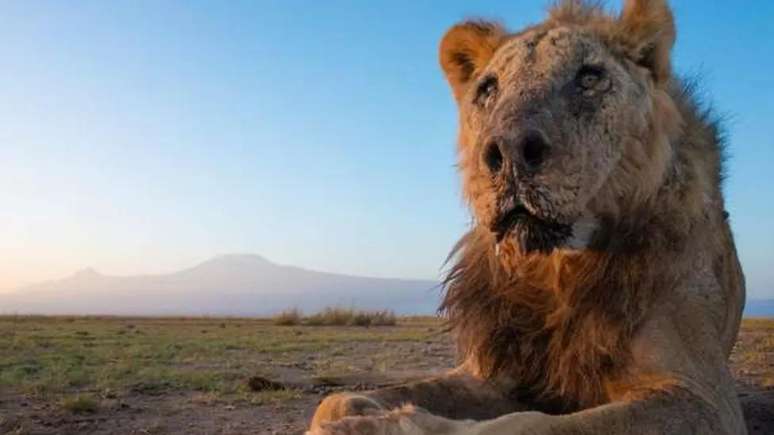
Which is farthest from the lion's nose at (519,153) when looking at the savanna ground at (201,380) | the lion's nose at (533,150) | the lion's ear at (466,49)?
the savanna ground at (201,380)

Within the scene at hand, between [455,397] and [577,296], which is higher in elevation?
[577,296]

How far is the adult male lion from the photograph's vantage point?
120 inches

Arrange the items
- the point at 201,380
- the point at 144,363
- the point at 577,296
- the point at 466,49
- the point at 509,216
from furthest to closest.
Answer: the point at 144,363, the point at 201,380, the point at 466,49, the point at 577,296, the point at 509,216

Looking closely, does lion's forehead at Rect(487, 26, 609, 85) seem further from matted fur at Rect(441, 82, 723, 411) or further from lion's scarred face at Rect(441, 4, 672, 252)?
matted fur at Rect(441, 82, 723, 411)

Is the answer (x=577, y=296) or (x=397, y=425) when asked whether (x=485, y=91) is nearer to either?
(x=577, y=296)

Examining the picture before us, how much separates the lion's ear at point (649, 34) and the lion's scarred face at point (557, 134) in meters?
0.02

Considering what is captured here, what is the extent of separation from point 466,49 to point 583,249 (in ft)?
4.84

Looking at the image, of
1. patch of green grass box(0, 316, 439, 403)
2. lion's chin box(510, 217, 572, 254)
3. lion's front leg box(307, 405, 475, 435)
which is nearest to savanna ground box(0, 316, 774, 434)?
patch of green grass box(0, 316, 439, 403)

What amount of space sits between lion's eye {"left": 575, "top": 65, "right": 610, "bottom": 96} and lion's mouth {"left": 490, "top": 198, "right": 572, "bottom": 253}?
68 centimetres

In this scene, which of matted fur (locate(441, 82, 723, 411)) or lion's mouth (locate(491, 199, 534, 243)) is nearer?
lion's mouth (locate(491, 199, 534, 243))

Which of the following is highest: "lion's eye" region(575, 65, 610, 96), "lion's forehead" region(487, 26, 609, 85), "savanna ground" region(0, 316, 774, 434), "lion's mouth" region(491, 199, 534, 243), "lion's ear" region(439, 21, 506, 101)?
"lion's ear" region(439, 21, 506, 101)

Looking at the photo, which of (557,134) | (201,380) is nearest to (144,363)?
(201,380)

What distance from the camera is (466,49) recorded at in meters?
4.48

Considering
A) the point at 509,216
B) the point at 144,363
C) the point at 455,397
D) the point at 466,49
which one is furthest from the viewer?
the point at 144,363
